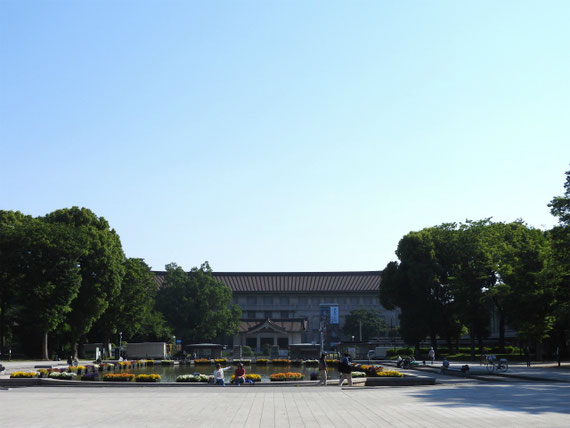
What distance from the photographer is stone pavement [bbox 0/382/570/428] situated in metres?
16.6

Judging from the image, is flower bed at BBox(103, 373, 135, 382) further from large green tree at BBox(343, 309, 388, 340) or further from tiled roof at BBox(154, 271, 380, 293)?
tiled roof at BBox(154, 271, 380, 293)

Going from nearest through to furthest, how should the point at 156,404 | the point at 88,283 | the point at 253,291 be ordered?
1. the point at 156,404
2. the point at 88,283
3. the point at 253,291

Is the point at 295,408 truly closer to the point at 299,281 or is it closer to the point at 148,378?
the point at 148,378

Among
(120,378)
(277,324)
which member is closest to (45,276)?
(120,378)

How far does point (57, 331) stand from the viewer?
68188mm

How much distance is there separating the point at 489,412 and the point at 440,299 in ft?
179

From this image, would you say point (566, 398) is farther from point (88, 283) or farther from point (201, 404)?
point (88, 283)

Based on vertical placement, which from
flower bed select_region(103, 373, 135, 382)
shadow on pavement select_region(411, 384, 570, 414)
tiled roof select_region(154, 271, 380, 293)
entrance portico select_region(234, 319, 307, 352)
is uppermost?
tiled roof select_region(154, 271, 380, 293)

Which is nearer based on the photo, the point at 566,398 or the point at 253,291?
the point at 566,398

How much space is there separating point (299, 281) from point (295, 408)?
12218 cm

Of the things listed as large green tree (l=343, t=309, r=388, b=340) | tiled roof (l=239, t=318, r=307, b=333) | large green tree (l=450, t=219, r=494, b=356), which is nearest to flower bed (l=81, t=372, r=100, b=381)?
large green tree (l=450, t=219, r=494, b=356)

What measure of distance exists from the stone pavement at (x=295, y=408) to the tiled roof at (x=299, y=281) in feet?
363

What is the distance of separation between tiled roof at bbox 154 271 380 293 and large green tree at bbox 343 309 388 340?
47.6 ft

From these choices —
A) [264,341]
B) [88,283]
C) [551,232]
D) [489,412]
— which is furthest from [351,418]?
[264,341]
